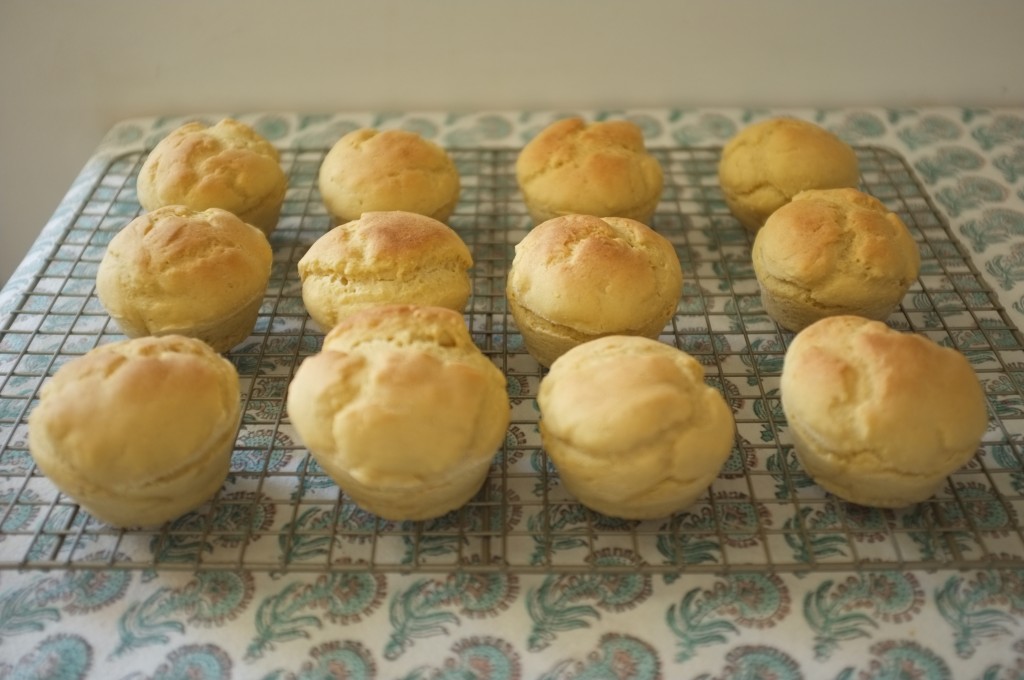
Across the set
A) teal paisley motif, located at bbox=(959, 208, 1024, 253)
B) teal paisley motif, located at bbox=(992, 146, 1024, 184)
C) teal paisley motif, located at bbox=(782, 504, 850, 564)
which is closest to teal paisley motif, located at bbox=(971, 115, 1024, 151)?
teal paisley motif, located at bbox=(992, 146, 1024, 184)

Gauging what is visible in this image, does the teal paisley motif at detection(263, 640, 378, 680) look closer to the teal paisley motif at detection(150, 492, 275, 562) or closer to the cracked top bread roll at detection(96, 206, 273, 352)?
the teal paisley motif at detection(150, 492, 275, 562)

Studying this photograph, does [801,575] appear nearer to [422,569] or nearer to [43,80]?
[422,569]

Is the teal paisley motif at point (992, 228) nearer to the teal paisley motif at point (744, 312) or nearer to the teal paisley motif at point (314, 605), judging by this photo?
the teal paisley motif at point (744, 312)

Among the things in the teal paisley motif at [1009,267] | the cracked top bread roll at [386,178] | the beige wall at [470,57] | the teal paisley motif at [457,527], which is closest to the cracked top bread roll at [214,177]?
the cracked top bread roll at [386,178]

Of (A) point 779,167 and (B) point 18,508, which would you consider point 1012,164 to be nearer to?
(A) point 779,167

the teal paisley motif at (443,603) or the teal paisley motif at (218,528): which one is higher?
the teal paisley motif at (218,528)

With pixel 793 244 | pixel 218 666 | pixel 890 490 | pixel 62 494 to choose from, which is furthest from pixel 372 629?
pixel 793 244
